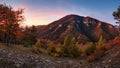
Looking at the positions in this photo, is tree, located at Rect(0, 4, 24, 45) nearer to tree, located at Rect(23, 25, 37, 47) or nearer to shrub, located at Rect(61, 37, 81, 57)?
shrub, located at Rect(61, 37, 81, 57)

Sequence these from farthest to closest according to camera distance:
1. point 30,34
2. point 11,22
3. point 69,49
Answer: point 30,34
point 69,49
point 11,22

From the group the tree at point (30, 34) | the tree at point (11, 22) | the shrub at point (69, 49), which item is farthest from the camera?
the tree at point (30, 34)

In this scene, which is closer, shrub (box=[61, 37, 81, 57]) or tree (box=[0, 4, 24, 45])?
tree (box=[0, 4, 24, 45])

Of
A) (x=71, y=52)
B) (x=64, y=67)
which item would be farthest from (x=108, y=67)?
(x=71, y=52)

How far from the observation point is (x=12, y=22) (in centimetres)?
5903

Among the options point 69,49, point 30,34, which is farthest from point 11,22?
point 30,34

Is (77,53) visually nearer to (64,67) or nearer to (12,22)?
(12,22)

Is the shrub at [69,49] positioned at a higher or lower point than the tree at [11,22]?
lower

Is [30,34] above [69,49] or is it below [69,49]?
above

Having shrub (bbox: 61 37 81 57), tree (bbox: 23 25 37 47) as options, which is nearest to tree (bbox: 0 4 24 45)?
shrub (bbox: 61 37 81 57)

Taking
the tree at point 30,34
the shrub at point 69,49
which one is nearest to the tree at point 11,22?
the shrub at point 69,49

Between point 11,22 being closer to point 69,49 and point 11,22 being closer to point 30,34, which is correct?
point 69,49

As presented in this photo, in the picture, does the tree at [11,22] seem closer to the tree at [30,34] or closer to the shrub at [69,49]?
the shrub at [69,49]

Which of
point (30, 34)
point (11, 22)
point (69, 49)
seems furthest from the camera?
point (30, 34)
